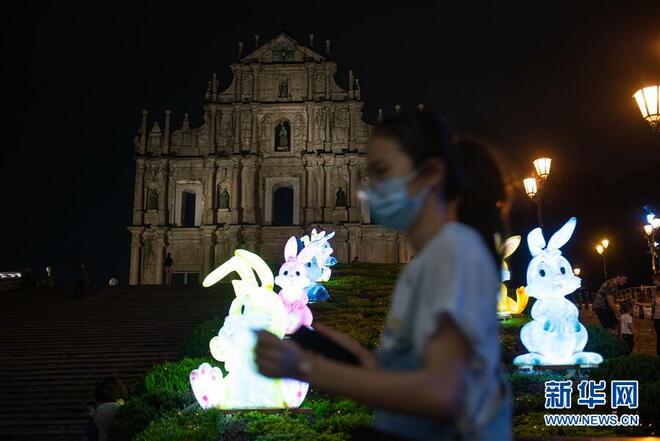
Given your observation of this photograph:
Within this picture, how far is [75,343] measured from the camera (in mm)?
16594

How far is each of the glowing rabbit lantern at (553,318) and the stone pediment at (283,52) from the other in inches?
1133

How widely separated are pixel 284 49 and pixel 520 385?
3040 centimetres

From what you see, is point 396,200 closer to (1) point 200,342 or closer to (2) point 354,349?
(2) point 354,349

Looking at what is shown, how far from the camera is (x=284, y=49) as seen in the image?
125 feet

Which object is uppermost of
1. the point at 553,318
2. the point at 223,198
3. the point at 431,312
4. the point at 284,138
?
the point at 284,138

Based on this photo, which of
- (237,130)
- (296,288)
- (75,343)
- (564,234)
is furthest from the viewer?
(237,130)

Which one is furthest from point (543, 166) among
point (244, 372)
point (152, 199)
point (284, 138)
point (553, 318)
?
point (152, 199)

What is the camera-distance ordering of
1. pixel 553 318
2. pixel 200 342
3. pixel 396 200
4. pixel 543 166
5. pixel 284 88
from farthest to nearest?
pixel 284 88 → pixel 543 166 → pixel 200 342 → pixel 553 318 → pixel 396 200

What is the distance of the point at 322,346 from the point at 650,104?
8.52 m

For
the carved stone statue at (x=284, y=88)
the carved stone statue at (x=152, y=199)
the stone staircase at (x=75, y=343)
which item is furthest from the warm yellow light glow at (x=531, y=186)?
the carved stone statue at (x=152, y=199)

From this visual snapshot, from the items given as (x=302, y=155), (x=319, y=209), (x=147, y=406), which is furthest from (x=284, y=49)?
(x=147, y=406)

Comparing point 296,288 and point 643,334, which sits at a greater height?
point 296,288

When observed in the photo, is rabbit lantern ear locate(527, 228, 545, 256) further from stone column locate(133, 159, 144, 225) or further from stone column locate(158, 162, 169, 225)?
stone column locate(133, 159, 144, 225)

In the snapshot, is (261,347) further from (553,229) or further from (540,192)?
(553,229)
